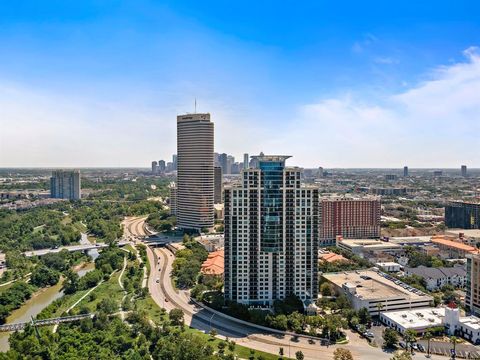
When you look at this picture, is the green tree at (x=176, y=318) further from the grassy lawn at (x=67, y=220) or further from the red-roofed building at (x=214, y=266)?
the grassy lawn at (x=67, y=220)

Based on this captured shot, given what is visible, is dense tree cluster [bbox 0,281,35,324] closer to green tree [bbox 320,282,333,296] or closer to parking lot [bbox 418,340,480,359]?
green tree [bbox 320,282,333,296]

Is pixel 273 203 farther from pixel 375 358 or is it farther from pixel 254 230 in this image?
pixel 375 358

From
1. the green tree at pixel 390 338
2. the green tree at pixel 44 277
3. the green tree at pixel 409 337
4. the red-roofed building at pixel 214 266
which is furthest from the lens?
the green tree at pixel 44 277

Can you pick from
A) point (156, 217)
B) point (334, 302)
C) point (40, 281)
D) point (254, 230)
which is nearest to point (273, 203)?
point (254, 230)

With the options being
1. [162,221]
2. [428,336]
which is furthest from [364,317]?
[162,221]

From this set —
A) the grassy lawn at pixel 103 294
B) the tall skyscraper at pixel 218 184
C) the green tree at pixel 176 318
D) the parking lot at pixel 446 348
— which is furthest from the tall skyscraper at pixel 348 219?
the green tree at pixel 176 318

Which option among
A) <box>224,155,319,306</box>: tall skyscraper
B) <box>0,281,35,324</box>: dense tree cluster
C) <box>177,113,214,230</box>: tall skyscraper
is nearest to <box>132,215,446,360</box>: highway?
<box>224,155,319,306</box>: tall skyscraper
